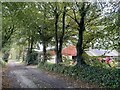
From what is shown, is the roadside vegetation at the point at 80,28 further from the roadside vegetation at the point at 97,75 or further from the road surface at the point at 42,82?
the road surface at the point at 42,82

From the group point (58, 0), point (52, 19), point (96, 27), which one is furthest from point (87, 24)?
point (52, 19)

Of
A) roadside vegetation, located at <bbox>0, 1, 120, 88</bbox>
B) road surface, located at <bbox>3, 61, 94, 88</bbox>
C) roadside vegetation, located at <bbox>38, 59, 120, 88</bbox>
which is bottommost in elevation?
road surface, located at <bbox>3, 61, 94, 88</bbox>

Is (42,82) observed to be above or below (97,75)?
below

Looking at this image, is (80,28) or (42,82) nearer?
(42,82)

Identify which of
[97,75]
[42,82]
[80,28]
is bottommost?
[42,82]

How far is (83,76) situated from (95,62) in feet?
7.20

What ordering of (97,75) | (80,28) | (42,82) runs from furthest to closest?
1. (80,28)
2. (42,82)
3. (97,75)

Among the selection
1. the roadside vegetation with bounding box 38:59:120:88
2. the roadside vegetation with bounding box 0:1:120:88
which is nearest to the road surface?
the roadside vegetation with bounding box 38:59:120:88

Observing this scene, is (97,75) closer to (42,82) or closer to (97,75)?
(97,75)

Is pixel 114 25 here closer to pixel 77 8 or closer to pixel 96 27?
pixel 77 8

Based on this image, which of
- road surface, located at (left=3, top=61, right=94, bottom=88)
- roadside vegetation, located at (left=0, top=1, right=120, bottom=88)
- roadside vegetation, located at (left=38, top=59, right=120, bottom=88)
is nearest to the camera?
roadside vegetation, located at (left=38, top=59, right=120, bottom=88)

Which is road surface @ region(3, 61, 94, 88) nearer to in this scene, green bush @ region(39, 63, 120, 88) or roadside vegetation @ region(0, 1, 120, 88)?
green bush @ region(39, 63, 120, 88)

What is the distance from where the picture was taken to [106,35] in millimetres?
11703

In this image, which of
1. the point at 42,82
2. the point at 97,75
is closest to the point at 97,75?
the point at 97,75
